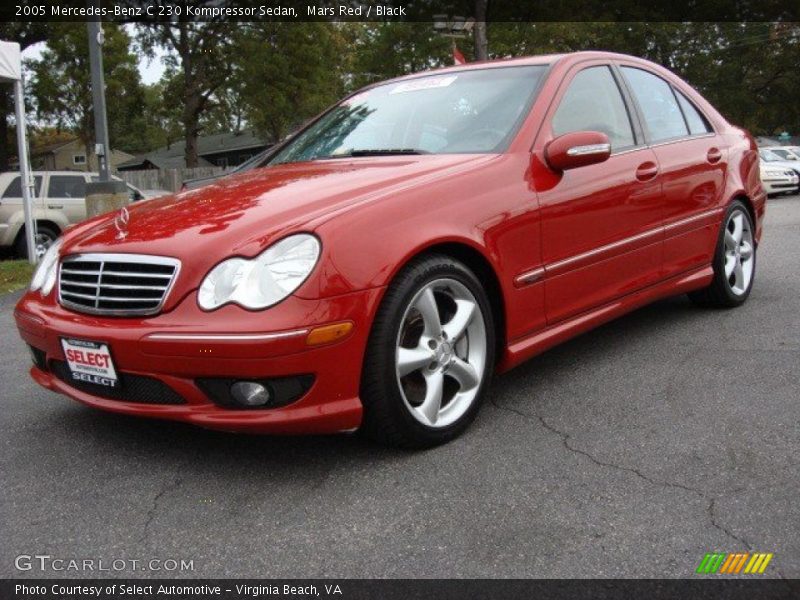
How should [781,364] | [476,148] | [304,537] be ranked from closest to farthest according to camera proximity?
[304,537]
[476,148]
[781,364]

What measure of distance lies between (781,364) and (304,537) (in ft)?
8.75

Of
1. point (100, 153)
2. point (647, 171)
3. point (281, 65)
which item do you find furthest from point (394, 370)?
point (281, 65)

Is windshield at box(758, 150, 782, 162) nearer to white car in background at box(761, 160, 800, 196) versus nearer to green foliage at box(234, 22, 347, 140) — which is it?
white car in background at box(761, 160, 800, 196)

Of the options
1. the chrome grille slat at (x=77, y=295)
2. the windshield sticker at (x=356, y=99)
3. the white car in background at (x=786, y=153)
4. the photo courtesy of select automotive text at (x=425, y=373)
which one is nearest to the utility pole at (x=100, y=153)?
the photo courtesy of select automotive text at (x=425, y=373)

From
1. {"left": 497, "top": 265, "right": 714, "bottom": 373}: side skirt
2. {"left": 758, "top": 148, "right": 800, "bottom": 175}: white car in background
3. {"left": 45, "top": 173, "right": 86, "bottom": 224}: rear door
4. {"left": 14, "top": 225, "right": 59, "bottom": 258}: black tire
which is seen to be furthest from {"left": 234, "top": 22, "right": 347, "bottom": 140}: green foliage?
{"left": 497, "top": 265, "right": 714, "bottom": 373}: side skirt

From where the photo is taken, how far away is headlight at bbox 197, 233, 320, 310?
253 centimetres

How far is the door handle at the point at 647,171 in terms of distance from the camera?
3924mm

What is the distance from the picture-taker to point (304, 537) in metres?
2.34

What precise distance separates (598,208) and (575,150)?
0.39m

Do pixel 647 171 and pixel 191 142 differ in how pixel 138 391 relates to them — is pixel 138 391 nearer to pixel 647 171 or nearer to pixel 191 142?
pixel 647 171

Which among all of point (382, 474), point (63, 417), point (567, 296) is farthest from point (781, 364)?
point (63, 417)

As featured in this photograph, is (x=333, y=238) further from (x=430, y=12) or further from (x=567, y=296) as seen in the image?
(x=430, y=12)

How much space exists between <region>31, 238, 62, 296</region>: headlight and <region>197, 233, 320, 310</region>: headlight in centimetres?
89

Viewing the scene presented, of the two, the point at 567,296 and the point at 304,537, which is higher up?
the point at 567,296
